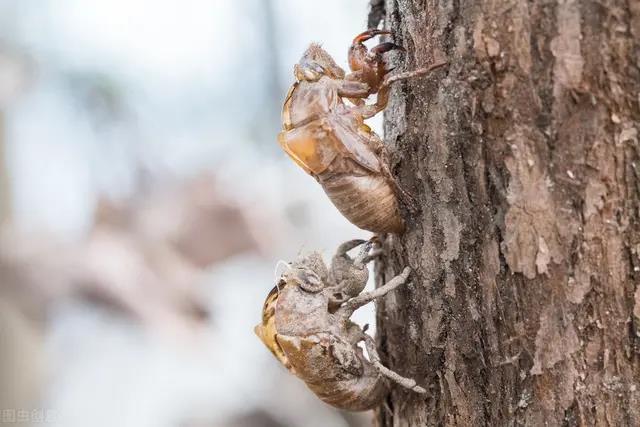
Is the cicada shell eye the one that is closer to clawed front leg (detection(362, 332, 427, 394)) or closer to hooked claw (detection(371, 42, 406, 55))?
clawed front leg (detection(362, 332, 427, 394))

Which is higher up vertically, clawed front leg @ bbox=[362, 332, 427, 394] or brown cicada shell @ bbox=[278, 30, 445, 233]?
brown cicada shell @ bbox=[278, 30, 445, 233]

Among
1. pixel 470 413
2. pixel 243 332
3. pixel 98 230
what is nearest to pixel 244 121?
pixel 98 230

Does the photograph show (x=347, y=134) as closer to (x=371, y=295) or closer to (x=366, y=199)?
(x=366, y=199)

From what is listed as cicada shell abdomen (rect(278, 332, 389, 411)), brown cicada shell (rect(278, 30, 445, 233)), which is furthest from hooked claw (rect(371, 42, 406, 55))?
cicada shell abdomen (rect(278, 332, 389, 411))

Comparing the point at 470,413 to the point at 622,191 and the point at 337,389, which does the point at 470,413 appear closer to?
the point at 337,389

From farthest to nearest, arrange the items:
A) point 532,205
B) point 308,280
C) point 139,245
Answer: point 139,245 < point 308,280 < point 532,205

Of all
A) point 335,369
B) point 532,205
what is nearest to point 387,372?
point 335,369
